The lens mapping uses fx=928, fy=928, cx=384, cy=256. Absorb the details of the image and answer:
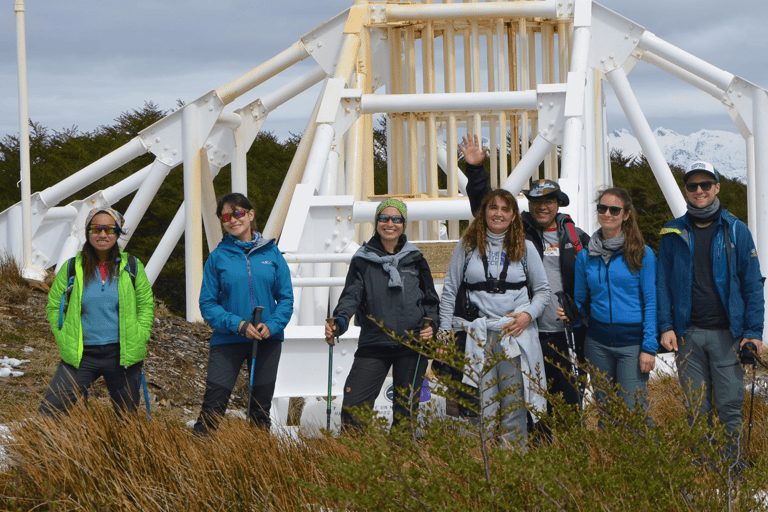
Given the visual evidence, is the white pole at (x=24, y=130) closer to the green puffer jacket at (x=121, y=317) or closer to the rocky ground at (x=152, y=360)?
the rocky ground at (x=152, y=360)

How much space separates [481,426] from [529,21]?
8.10 m

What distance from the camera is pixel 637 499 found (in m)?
3.23

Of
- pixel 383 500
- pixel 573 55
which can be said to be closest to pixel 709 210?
pixel 383 500

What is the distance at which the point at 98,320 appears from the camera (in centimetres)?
483

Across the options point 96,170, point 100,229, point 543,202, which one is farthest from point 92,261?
point 96,170

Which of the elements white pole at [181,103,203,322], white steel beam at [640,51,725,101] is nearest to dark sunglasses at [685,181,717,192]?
white steel beam at [640,51,725,101]

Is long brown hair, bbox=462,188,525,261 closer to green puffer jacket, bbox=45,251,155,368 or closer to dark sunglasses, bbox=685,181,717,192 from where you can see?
dark sunglasses, bbox=685,181,717,192

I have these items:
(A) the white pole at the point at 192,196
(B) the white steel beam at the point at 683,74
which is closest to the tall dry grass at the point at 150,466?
(A) the white pole at the point at 192,196

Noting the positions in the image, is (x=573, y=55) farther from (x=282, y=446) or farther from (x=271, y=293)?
(x=282, y=446)

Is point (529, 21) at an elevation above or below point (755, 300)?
above

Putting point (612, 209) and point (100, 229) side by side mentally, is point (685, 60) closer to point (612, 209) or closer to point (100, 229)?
point (612, 209)

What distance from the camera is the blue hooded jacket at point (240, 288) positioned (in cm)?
496

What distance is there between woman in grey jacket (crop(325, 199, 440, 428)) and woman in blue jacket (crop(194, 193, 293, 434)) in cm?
39

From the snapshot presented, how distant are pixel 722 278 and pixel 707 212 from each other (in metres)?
0.32
